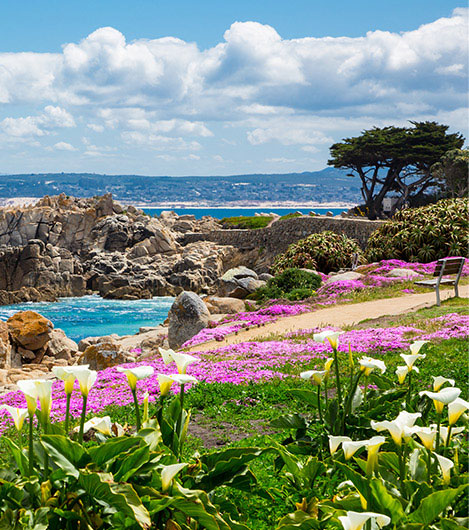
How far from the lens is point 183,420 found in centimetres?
346

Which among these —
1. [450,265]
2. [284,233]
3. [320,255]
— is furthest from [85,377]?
[284,233]

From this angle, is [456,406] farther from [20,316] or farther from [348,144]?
[348,144]

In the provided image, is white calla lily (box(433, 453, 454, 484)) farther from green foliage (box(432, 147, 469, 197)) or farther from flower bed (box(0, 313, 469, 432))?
green foliage (box(432, 147, 469, 197))

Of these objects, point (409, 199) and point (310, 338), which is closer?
point (310, 338)

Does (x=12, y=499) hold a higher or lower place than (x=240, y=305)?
higher

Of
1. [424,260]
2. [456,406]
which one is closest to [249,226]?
[424,260]

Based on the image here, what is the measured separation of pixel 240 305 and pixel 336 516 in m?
19.1

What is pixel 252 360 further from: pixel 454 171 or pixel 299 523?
pixel 454 171

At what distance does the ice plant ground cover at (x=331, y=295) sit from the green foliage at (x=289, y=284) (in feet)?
1.77

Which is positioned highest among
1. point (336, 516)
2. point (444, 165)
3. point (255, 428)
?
point (444, 165)

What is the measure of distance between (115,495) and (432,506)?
1.37 m

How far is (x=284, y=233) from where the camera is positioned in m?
44.4

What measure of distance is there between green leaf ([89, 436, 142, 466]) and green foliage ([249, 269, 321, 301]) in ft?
55.9

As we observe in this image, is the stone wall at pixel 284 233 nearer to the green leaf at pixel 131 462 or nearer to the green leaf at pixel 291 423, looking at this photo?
the green leaf at pixel 291 423
